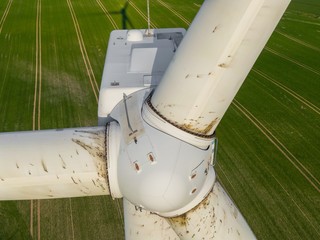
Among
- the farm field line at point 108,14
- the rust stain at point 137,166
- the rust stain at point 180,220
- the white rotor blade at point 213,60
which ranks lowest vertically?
the farm field line at point 108,14

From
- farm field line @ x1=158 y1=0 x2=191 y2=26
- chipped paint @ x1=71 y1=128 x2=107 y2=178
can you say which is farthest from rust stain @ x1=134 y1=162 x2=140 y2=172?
farm field line @ x1=158 y1=0 x2=191 y2=26

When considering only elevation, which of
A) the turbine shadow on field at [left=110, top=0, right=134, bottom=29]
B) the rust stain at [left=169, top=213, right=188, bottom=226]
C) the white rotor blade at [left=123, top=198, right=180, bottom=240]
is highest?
the rust stain at [left=169, top=213, right=188, bottom=226]

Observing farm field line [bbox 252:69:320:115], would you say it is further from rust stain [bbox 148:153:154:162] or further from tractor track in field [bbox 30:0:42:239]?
rust stain [bbox 148:153:154:162]

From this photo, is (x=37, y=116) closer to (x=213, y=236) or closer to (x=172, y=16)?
(x=213, y=236)

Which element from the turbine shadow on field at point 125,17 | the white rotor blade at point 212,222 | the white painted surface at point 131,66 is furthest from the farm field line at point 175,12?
the white rotor blade at point 212,222

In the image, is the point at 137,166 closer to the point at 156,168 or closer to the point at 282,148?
the point at 156,168

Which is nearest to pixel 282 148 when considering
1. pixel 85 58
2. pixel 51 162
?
pixel 51 162

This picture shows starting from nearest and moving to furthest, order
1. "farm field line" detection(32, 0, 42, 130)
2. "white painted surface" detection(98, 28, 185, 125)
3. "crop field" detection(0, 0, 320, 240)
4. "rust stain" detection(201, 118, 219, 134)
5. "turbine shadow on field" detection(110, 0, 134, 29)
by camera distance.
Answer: "rust stain" detection(201, 118, 219, 134) < "white painted surface" detection(98, 28, 185, 125) < "crop field" detection(0, 0, 320, 240) < "farm field line" detection(32, 0, 42, 130) < "turbine shadow on field" detection(110, 0, 134, 29)

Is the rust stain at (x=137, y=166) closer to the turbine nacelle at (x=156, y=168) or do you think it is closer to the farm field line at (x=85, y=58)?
the turbine nacelle at (x=156, y=168)
